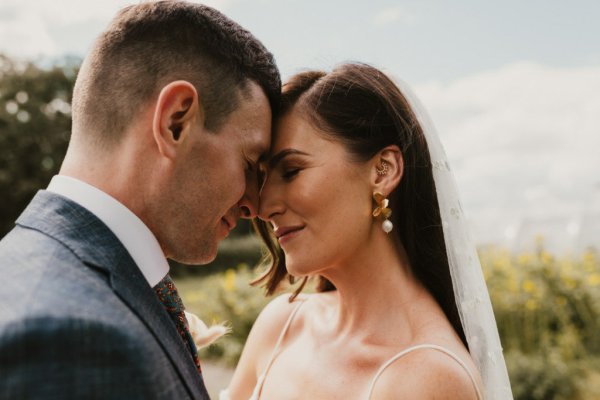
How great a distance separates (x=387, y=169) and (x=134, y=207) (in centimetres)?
127

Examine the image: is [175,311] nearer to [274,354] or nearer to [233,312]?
[274,354]

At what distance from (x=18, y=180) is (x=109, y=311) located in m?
29.2

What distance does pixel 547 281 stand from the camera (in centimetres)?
823

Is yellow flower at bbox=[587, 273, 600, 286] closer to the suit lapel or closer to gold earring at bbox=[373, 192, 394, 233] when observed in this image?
gold earring at bbox=[373, 192, 394, 233]

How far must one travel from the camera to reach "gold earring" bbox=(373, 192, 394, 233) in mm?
2672

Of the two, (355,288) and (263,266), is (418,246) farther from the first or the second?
(263,266)

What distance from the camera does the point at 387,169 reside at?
2713 millimetres

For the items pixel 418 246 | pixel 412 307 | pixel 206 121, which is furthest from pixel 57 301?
pixel 418 246

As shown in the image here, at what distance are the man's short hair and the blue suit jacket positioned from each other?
1.04ft

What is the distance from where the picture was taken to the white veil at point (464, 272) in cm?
261

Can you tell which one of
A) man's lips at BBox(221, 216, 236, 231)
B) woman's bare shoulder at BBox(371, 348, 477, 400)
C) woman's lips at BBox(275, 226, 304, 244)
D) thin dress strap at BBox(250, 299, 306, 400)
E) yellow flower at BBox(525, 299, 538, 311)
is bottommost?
yellow flower at BBox(525, 299, 538, 311)

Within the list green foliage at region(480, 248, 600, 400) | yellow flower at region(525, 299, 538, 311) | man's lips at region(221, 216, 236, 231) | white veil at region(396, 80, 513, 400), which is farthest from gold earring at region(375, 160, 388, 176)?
yellow flower at region(525, 299, 538, 311)

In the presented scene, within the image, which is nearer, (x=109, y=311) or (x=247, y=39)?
(x=109, y=311)

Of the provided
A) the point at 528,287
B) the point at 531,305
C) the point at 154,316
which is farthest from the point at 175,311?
the point at 528,287
